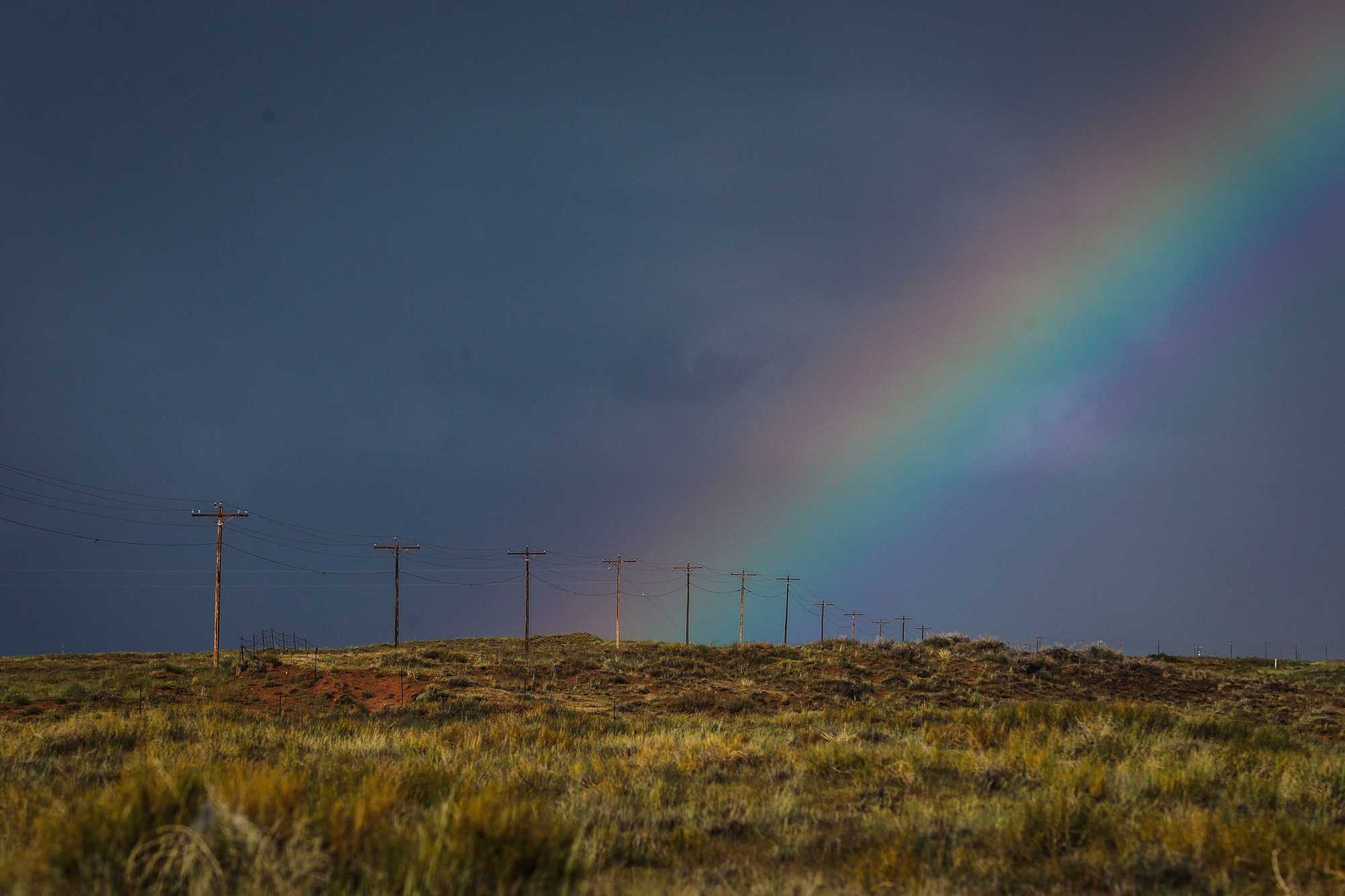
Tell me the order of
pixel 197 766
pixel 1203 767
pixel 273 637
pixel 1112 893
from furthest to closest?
1. pixel 273 637
2. pixel 1203 767
3. pixel 197 766
4. pixel 1112 893

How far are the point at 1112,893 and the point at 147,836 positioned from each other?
22.1ft

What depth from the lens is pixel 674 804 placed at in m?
7.94

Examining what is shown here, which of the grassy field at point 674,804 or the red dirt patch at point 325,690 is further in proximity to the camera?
the red dirt patch at point 325,690

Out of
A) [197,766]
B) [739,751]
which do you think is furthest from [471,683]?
[197,766]

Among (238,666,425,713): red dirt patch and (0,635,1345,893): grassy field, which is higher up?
(0,635,1345,893): grassy field

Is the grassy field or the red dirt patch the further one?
the red dirt patch

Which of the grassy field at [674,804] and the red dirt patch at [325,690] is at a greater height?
the grassy field at [674,804]

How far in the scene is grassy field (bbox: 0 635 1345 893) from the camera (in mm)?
4789

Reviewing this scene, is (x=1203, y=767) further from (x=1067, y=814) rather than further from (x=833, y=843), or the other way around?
(x=833, y=843)

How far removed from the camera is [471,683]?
31219 millimetres

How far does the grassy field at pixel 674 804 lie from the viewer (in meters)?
4.79

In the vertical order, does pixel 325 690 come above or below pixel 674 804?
below

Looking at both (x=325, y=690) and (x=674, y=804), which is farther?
(x=325, y=690)

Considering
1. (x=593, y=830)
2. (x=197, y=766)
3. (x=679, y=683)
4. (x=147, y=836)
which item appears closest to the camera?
(x=147, y=836)
